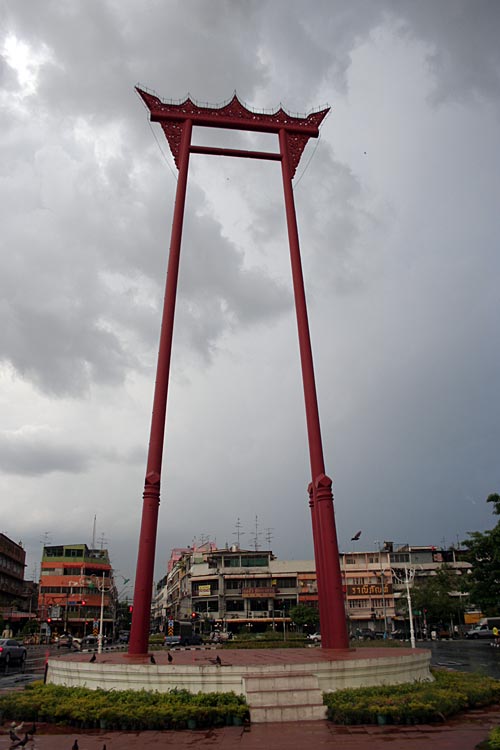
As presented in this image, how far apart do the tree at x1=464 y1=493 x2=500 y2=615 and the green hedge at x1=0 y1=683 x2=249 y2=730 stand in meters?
32.3

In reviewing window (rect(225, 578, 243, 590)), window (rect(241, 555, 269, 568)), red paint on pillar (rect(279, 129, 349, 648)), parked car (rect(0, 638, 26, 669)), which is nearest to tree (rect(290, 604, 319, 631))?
window (rect(225, 578, 243, 590))

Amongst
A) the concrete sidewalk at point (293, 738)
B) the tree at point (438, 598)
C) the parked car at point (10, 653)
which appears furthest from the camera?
the tree at point (438, 598)

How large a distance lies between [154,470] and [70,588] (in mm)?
62855

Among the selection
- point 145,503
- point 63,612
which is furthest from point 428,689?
point 63,612

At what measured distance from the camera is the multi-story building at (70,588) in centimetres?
7112

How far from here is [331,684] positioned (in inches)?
521

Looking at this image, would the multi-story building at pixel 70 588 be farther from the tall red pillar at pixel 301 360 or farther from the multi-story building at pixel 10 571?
the tall red pillar at pixel 301 360

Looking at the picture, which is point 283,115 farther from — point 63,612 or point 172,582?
point 172,582

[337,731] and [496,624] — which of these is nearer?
[337,731]

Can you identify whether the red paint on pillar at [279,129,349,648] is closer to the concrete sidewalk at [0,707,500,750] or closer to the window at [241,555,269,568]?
the concrete sidewalk at [0,707,500,750]

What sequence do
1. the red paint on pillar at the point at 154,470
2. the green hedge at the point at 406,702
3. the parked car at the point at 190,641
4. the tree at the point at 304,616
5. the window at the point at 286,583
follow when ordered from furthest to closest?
the window at the point at 286,583
the tree at the point at 304,616
the parked car at the point at 190,641
the red paint on pillar at the point at 154,470
the green hedge at the point at 406,702

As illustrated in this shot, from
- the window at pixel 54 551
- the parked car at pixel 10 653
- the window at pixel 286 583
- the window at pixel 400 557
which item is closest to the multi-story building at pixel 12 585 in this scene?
the window at pixel 54 551

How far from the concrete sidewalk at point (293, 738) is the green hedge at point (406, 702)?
262 millimetres

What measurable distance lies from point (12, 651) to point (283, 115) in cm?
2809
